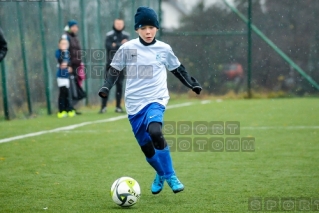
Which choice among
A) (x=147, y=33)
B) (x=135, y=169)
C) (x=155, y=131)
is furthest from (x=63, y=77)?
(x=155, y=131)

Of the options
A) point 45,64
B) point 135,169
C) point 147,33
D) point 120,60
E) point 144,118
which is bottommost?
point 135,169

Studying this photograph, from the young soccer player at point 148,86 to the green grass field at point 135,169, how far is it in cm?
36

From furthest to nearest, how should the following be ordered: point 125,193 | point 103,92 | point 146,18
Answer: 1. point 146,18
2. point 103,92
3. point 125,193

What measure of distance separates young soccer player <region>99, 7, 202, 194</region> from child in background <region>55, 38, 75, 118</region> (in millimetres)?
8062

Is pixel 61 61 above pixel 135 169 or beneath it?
above

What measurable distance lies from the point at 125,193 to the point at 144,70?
139 cm

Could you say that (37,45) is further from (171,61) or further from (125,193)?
(125,193)

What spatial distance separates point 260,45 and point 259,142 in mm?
9662

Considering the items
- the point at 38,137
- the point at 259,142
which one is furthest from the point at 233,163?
the point at 38,137

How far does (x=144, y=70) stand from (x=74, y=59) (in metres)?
8.82

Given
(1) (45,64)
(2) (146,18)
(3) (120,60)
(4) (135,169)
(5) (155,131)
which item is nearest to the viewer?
(5) (155,131)

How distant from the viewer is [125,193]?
18.8 feet

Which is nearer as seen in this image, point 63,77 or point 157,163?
point 157,163

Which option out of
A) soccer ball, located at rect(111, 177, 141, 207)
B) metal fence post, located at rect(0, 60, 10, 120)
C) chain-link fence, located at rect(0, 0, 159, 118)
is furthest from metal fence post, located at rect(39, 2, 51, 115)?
soccer ball, located at rect(111, 177, 141, 207)
